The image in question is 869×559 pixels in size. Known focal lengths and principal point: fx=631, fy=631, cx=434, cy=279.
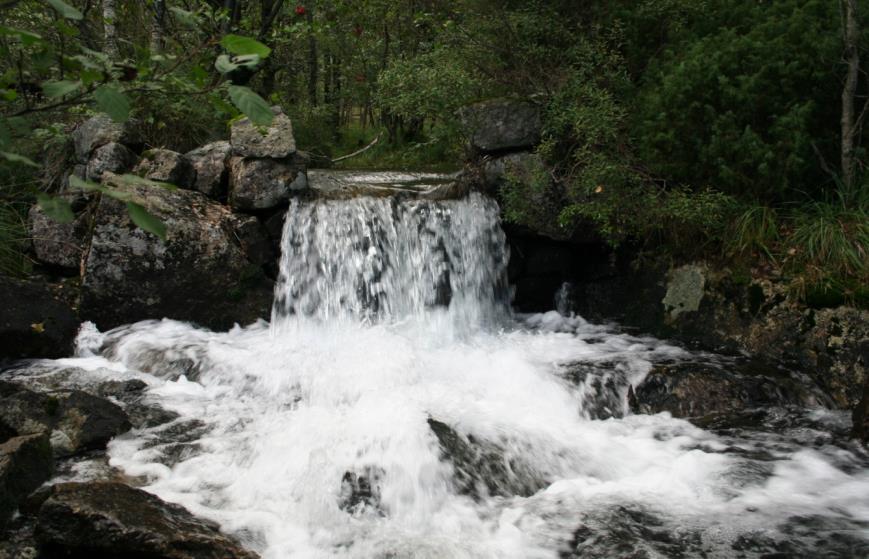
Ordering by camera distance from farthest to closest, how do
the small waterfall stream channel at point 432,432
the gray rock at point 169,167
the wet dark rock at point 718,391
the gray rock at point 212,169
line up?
the gray rock at point 212,169 → the gray rock at point 169,167 → the wet dark rock at point 718,391 → the small waterfall stream channel at point 432,432

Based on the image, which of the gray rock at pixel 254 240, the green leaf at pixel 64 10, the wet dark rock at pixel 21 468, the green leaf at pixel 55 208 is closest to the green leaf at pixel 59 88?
the green leaf at pixel 64 10

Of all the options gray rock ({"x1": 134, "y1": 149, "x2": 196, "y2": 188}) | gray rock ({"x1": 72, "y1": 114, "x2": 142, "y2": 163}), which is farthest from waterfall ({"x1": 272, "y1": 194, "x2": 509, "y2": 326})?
gray rock ({"x1": 72, "y1": 114, "x2": 142, "y2": 163})

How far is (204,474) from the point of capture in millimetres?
4398

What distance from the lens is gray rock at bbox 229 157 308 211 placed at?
7.78 m

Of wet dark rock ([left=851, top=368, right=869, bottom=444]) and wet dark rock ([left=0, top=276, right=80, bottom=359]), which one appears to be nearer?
wet dark rock ([left=851, top=368, right=869, bottom=444])

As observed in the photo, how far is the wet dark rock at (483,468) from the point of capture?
14.3 feet

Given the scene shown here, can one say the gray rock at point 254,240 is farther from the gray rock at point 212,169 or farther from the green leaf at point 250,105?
the green leaf at point 250,105

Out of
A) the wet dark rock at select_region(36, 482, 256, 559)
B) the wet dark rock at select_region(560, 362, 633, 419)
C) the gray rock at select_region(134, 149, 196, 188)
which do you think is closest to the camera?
the wet dark rock at select_region(36, 482, 256, 559)

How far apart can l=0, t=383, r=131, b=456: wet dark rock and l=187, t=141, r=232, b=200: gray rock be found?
367 cm

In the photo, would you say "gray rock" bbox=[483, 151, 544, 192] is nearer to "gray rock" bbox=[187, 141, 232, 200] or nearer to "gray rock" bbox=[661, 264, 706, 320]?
"gray rock" bbox=[661, 264, 706, 320]

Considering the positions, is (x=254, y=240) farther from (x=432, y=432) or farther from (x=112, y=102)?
(x=112, y=102)

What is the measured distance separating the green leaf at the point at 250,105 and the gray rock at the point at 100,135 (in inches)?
292

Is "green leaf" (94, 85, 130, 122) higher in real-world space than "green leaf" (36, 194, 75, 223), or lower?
higher

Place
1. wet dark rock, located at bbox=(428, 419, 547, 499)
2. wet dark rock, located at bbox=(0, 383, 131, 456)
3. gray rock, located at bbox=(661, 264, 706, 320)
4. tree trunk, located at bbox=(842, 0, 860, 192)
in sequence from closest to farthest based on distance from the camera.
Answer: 1. wet dark rock, located at bbox=(428, 419, 547, 499)
2. wet dark rock, located at bbox=(0, 383, 131, 456)
3. tree trunk, located at bbox=(842, 0, 860, 192)
4. gray rock, located at bbox=(661, 264, 706, 320)
